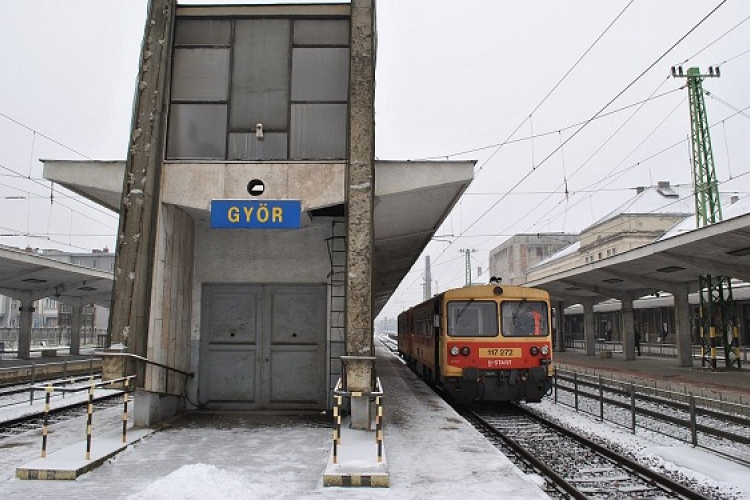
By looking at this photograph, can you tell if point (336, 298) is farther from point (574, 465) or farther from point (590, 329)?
point (590, 329)

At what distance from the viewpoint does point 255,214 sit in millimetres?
10086

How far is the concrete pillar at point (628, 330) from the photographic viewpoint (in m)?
29.6

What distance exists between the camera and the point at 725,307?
23078mm

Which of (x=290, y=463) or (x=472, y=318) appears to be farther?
(x=472, y=318)

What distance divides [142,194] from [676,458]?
31.0ft

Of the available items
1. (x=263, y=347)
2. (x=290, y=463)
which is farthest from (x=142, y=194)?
(x=290, y=463)

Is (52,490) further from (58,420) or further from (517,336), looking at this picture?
(517,336)

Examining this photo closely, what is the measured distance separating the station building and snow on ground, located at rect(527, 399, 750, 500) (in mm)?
4579

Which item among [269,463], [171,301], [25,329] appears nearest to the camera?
[269,463]

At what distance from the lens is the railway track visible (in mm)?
7176

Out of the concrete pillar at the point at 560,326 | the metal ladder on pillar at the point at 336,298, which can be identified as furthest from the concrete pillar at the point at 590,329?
the metal ladder on pillar at the point at 336,298

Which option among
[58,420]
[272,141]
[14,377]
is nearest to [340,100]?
[272,141]

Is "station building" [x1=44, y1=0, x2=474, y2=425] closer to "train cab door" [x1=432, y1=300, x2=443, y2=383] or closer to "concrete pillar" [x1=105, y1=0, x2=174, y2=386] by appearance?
"concrete pillar" [x1=105, y1=0, x2=174, y2=386]

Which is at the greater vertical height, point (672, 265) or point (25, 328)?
point (672, 265)
